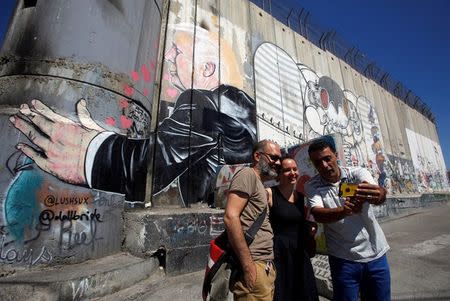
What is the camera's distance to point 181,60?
7727mm

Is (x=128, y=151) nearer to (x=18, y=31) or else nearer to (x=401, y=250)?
(x=18, y=31)

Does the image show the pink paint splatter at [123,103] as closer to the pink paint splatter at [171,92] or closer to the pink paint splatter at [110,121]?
the pink paint splatter at [110,121]

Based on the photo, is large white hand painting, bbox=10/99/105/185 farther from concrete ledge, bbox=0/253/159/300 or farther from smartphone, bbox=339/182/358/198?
smartphone, bbox=339/182/358/198

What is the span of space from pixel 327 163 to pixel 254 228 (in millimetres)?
759

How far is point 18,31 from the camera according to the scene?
453 cm

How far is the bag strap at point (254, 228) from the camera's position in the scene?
182 centimetres

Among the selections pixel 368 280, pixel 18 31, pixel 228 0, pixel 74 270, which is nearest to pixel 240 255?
pixel 368 280

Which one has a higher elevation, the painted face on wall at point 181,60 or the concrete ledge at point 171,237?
the painted face on wall at point 181,60

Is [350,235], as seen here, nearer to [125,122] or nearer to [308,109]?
[125,122]

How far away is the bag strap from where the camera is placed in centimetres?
182

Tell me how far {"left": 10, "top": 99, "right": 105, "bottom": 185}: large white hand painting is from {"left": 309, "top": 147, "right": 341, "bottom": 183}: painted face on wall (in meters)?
3.69

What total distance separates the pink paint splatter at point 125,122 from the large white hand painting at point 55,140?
71 cm

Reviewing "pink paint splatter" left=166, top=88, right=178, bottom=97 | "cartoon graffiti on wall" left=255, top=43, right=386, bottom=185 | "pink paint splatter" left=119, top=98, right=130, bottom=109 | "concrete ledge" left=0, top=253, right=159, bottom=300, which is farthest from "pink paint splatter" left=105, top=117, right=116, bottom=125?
"cartoon graffiti on wall" left=255, top=43, right=386, bottom=185

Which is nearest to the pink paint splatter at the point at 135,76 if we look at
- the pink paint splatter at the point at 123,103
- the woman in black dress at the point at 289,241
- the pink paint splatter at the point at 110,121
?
the pink paint splatter at the point at 123,103
